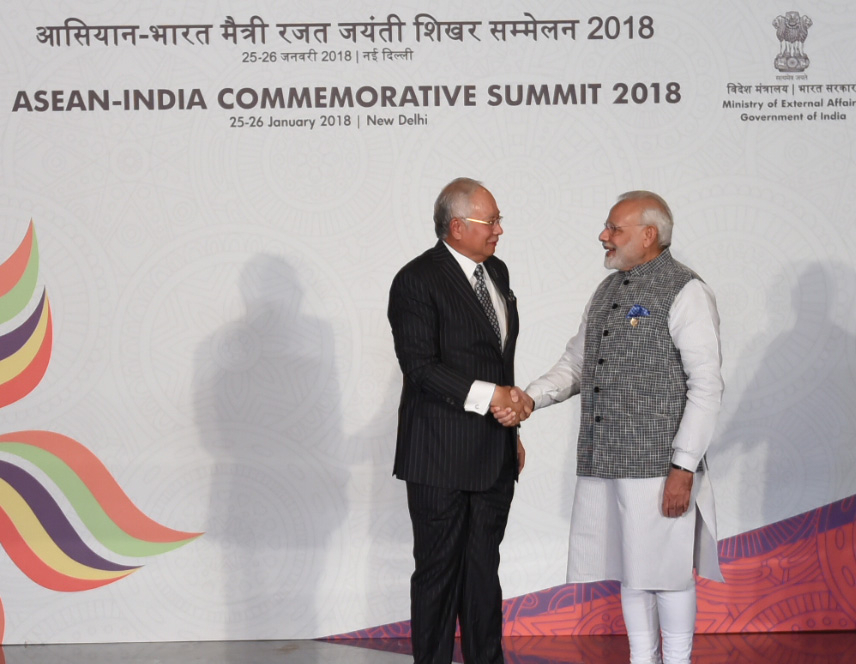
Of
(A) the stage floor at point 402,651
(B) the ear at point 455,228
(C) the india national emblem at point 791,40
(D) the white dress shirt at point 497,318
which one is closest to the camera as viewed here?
(D) the white dress shirt at point 497,318

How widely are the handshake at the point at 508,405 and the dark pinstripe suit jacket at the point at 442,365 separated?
7 cm

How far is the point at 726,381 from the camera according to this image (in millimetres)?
3967

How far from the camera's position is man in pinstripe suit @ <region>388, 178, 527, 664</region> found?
2.97 metres

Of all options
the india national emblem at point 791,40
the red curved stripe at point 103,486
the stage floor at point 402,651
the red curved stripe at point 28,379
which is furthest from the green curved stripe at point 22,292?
the india national emblem at point 791,40

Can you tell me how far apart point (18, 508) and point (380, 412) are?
1.49 metres

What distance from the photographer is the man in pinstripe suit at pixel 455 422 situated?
2.97 m

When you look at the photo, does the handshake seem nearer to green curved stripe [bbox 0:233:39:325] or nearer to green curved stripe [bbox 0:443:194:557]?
green curved stripe [bbox 0:443:194:557]

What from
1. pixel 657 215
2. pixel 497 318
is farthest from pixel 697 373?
pixel 497 318

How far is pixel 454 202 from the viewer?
3037 mm

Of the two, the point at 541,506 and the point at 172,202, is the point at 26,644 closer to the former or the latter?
the point at 172,202

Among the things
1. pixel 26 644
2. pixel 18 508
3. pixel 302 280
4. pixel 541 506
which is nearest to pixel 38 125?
pixel 302 280

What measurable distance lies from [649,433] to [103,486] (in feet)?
7.38

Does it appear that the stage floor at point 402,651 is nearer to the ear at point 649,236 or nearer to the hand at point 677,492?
the hand at point 677,492

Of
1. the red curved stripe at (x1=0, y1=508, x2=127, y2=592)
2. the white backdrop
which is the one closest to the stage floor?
the white backdrop
